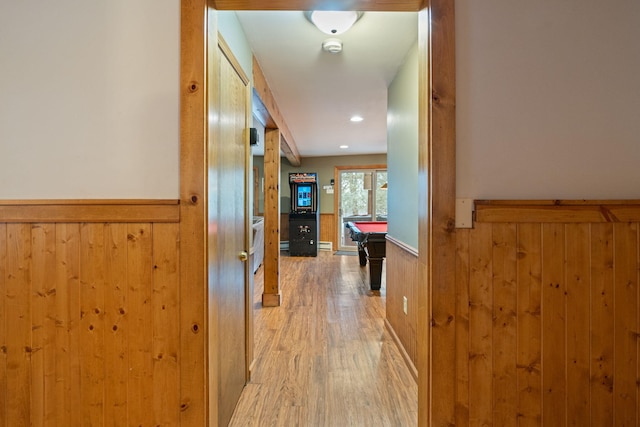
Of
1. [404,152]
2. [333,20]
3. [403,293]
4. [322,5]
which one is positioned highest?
[333,20]

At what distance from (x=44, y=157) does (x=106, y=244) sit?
42 centimetres

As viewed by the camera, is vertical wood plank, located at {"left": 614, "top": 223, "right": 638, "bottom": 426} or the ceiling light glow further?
the ceiling light glow

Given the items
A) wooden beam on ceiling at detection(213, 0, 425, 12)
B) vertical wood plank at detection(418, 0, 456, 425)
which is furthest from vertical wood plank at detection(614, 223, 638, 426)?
wooden beam on ceiling at detection(213, 0, 425, 12)

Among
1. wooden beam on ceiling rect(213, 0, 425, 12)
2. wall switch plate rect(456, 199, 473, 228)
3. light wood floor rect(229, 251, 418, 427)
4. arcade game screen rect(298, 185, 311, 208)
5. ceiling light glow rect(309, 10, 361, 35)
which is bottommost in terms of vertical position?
light wood floor rect(229, 251, 418, 427)

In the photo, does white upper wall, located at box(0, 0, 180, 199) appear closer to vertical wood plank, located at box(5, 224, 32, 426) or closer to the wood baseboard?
vertical wood plank, located at box(5, 224, 32, 426)

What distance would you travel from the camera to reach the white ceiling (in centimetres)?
208

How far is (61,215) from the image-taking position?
1234 mm

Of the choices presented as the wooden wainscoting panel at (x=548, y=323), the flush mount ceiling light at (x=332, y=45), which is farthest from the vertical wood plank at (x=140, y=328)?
the flush mount ceiling light at (x=332, y=45)

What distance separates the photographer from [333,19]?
1.97 meters

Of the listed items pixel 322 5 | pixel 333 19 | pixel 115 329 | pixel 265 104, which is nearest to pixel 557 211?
pixel 322 5

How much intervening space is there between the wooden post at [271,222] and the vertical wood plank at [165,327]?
244 centimetres

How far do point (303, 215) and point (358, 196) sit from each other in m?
1.61

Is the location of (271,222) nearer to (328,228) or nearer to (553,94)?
(553,94)

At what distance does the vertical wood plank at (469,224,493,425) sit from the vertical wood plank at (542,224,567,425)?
22cm
